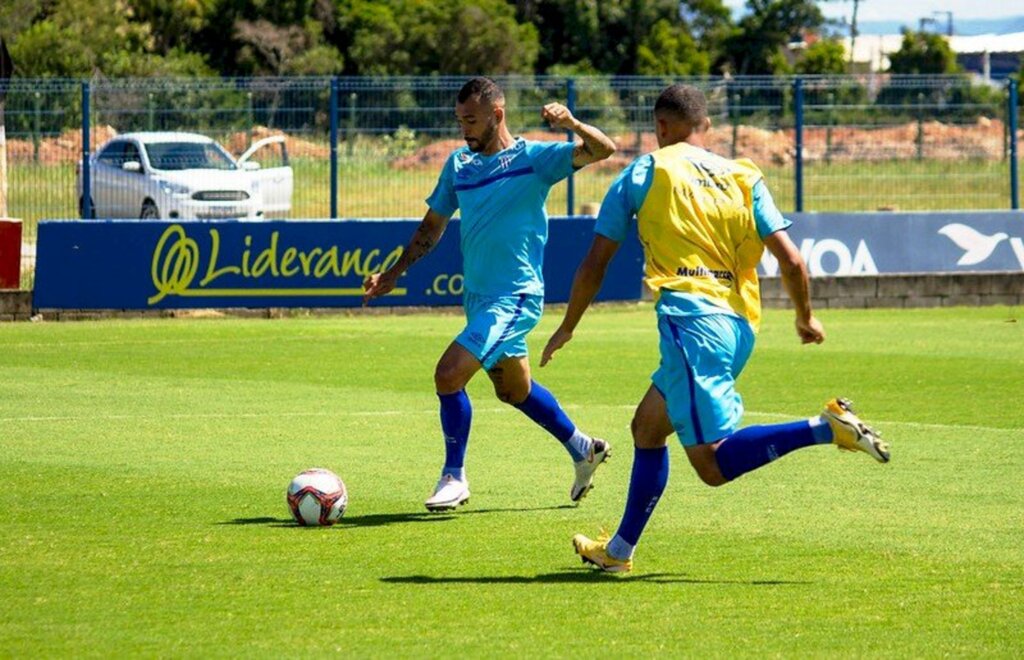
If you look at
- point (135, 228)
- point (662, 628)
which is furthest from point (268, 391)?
point (662, 628)

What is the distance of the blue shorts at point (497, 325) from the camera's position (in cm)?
884

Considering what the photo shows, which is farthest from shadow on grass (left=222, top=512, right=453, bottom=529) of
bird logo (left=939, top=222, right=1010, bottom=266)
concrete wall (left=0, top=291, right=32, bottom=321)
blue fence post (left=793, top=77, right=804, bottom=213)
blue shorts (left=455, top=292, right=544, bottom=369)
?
bird logo (left=939, top=222, right=1010, bottom=266)

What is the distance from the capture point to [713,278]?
7160 mm

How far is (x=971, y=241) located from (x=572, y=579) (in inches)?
679

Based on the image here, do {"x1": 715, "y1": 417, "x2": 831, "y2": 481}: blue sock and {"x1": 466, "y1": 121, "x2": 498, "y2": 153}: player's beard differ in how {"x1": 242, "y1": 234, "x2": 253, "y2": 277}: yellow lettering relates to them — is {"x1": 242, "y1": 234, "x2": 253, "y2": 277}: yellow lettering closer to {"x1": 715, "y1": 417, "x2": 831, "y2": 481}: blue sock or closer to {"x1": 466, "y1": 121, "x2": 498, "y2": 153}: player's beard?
{"x1": 466, "y1": 121, "x2": 498, "y2": 153}: player's beard

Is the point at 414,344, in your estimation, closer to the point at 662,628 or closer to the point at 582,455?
the point at 582,455

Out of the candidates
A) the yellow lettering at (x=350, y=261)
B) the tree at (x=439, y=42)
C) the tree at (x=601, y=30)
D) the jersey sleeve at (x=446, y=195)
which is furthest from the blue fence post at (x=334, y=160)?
the tree at (x=601, y=30)

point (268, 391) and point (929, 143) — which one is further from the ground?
point (929, 143)

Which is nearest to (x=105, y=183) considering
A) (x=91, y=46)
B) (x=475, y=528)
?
(x=475, y=528)

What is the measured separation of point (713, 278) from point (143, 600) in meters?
2.47

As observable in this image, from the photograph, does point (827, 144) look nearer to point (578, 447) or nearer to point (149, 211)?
point (149, 211)

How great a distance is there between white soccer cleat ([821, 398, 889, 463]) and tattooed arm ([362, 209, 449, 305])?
2.97m

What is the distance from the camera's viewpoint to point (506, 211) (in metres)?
8.93

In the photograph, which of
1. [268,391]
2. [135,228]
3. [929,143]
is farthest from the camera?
[929,143]
